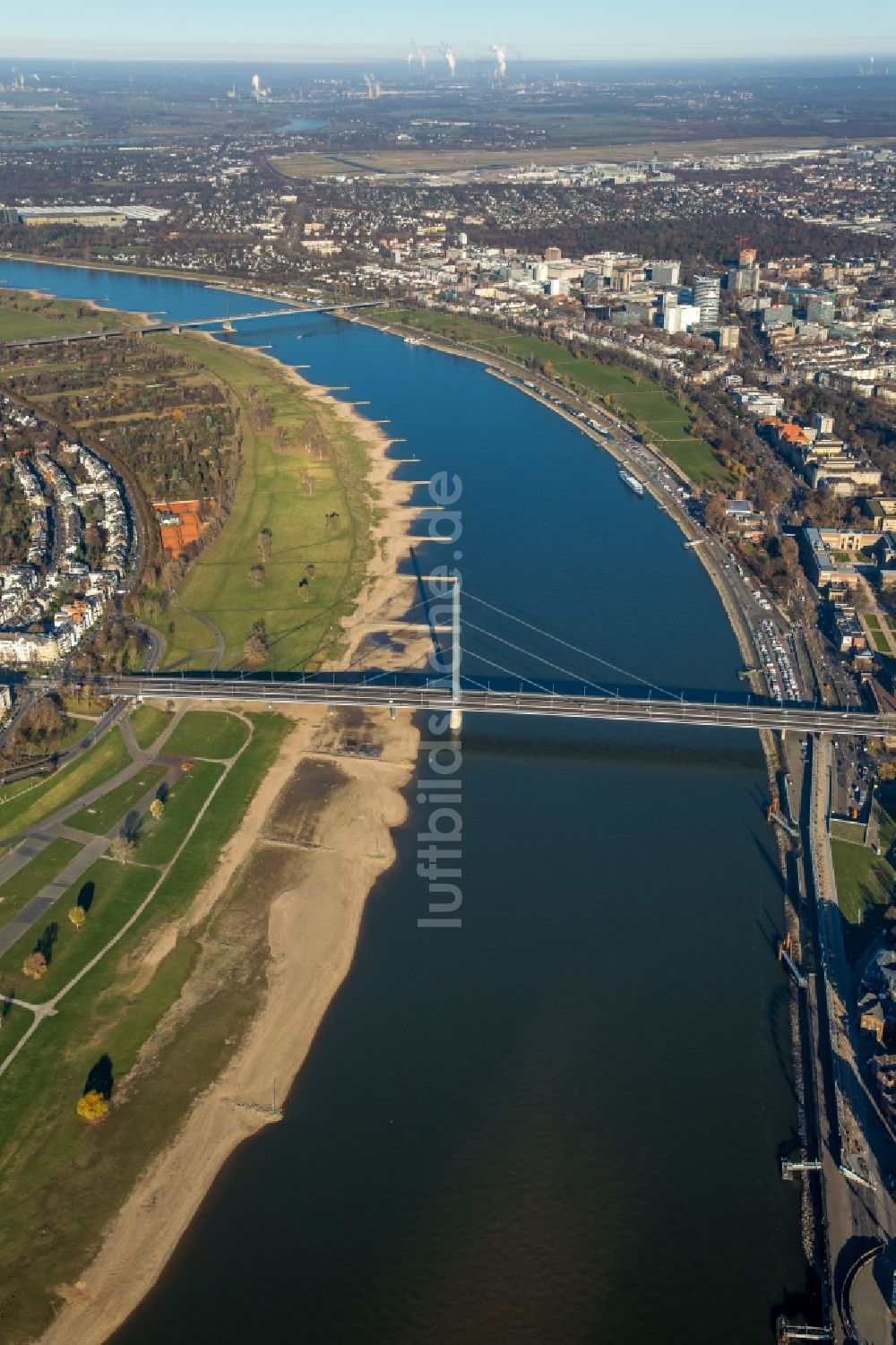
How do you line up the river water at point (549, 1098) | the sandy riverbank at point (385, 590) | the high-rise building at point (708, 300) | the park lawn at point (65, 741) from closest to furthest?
the river water at point (549, 1098), the park lawn at point (65, 741), the sandy riverbank at point (385, 590), the high-rise building at point (708, 300)

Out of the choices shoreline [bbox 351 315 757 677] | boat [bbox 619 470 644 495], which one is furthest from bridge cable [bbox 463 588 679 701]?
boat [bbox 619 470 644 495]

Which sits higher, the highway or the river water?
the highway

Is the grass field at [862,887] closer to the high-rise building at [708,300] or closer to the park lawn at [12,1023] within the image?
the park lawn at [12,1023]

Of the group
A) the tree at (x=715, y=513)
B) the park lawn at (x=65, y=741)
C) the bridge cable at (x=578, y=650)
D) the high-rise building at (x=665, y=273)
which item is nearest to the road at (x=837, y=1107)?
the bridge cable at (x=578, y=650)

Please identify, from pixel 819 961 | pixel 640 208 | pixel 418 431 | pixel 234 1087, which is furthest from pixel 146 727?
pixel 640 208

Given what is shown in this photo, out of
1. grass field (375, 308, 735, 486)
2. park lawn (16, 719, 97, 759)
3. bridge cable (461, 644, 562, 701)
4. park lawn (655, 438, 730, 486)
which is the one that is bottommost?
park lawn (16, 719, 97, 759)

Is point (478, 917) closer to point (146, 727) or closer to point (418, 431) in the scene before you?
point (146, 727)

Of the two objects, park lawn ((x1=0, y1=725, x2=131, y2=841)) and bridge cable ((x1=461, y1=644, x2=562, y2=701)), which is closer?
park lawn ((x1=0, y1=725, x2=131, y2=841))

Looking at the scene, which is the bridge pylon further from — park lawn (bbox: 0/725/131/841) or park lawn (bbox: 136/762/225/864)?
park lawn (bbox: 0/725/131/841)
